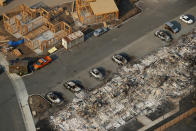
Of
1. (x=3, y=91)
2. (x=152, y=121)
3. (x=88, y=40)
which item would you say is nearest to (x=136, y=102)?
(x=152, y=121)

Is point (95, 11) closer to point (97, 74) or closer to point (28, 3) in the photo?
point (28, 3)

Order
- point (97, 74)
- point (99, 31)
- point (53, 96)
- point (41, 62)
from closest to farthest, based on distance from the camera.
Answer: point (53, 96) < point (97, 74) < point (41, 62) < point (99, 31)

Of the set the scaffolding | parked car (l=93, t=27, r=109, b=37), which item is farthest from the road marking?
the scaffolding

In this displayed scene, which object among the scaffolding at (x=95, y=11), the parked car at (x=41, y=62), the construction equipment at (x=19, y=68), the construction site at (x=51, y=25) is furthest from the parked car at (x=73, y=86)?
the scaffolding at (x=95, y=11)

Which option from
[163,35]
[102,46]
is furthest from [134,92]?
Result: [163,35]

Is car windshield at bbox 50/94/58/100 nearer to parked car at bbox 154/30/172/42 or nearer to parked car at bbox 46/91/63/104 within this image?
parked car at bbox 46/91/63/104
